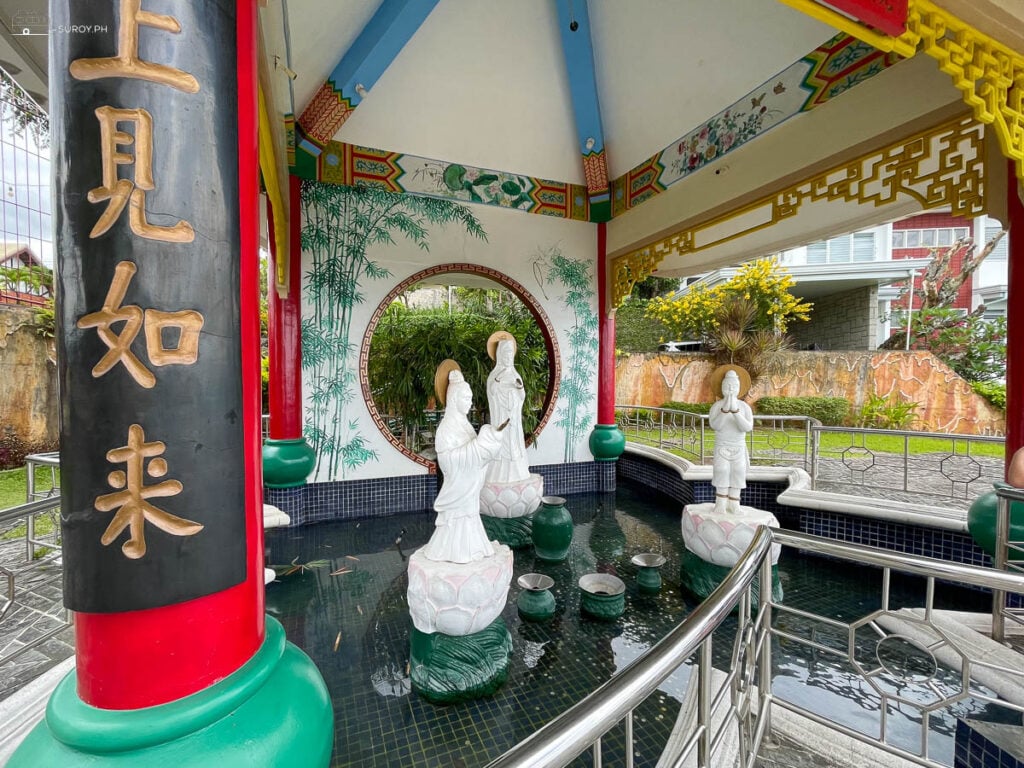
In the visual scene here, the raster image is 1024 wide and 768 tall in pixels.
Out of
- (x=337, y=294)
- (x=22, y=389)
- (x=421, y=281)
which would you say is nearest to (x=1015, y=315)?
(x=421, y=281)

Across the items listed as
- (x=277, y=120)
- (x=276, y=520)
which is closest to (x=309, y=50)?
(x=277, y=120)

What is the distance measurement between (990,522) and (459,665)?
355 centimetres

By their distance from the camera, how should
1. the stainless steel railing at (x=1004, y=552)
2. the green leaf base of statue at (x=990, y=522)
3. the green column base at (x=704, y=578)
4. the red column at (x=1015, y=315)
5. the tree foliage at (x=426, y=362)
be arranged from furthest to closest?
the tree foliage at (x=426, y=362)
the green column base at (x=704, y=578)
the red column at (x=1015, y=315)
the green leaf base of statue at (x=990, y=522)
the stainless steel railing at (x=1004, y=552)

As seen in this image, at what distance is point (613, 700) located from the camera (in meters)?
0.91

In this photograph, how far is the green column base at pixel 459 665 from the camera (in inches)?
96.7

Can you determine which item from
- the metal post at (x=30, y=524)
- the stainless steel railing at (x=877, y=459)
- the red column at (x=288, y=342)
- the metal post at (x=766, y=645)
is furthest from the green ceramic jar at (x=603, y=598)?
the metal post at (x=30, y=524)

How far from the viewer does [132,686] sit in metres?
0.98

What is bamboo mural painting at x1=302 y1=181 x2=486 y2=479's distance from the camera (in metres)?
5.07

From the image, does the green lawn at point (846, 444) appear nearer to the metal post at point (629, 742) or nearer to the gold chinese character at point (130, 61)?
the metal post at point (629, 742)

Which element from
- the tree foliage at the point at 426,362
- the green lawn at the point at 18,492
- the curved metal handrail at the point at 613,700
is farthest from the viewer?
the tree foliage at the point at 426,362

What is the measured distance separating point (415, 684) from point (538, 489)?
96.1 inches

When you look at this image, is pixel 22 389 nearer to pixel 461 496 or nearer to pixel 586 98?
pixel 461 496

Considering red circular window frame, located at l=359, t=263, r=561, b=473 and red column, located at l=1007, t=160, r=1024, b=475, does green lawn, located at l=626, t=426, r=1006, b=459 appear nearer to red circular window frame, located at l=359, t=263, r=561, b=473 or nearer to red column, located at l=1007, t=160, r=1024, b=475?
red circular window frame, located at l=359, t=263, r=561, b=473

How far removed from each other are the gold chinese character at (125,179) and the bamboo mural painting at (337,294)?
170 inches
